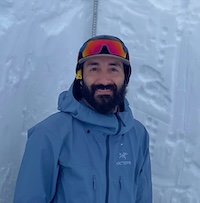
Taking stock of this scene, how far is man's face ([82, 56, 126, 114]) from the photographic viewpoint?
69.9 inches

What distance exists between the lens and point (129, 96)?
8.91ft

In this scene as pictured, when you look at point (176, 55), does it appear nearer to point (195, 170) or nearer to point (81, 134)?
point (195, 170)

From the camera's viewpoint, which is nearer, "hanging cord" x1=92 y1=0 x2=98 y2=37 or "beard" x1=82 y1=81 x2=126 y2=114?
"beard" x1=82 y1=81 x2=126 y2=114

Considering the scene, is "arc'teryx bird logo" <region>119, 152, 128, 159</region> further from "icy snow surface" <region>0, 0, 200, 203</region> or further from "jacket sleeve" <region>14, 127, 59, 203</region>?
"icy snow surface" <region>0, 0, 200, 203</region>

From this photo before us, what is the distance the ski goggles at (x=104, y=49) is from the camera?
1.78 meters

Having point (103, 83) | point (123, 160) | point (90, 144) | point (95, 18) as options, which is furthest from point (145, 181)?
point (95, 18)

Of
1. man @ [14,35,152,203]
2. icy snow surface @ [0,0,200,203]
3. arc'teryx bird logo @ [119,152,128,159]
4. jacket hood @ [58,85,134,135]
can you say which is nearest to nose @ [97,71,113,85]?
man @ [14,35,152,203]

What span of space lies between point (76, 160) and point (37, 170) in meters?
0.15

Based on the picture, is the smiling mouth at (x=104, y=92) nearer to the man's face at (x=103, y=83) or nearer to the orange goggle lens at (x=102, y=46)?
the man's face at (x=103, y=83)

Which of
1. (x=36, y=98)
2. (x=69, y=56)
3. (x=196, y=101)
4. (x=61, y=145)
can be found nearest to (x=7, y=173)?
(x=36, y=98)

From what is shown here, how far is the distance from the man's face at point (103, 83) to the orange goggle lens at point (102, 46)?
3 cm

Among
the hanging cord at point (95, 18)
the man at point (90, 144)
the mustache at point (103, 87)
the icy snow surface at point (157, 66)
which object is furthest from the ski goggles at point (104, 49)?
the hanging cord at point (95, 18)

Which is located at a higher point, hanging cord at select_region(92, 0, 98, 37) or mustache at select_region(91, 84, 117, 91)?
hanging cord at select_region(92, 0, 98, 37)

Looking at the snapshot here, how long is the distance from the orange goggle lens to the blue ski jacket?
0.18m
